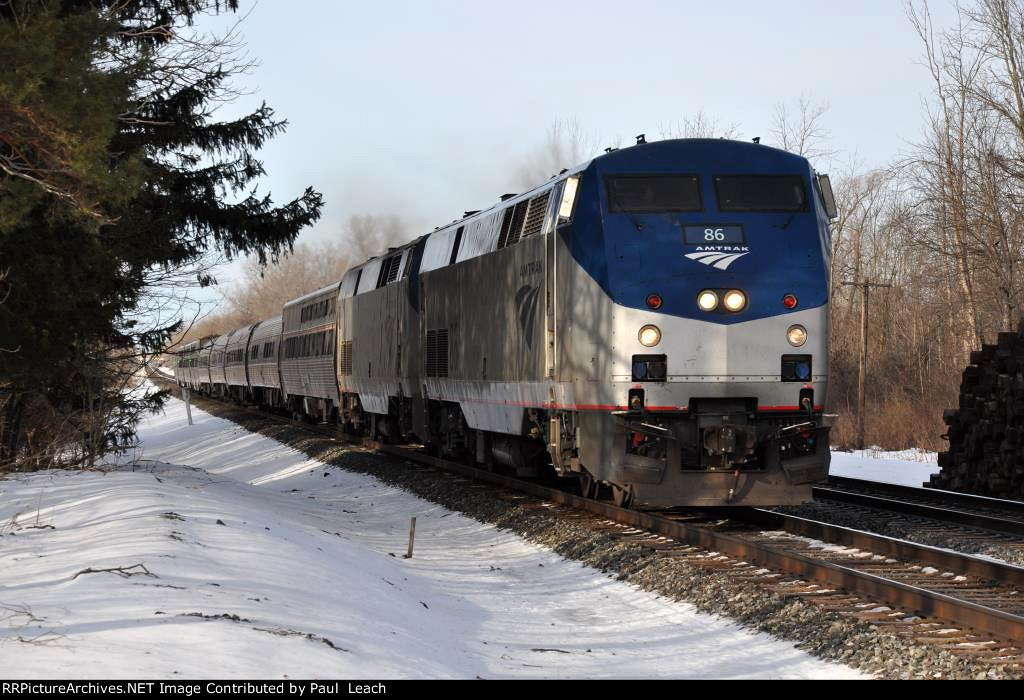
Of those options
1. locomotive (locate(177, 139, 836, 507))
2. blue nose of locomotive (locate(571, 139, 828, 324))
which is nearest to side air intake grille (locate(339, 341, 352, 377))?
locomotive (locate(177, 139, 836, 507))

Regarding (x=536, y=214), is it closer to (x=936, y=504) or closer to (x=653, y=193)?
(x=653, y=193)

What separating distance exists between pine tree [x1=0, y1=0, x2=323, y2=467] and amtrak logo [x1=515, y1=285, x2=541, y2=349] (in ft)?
14.8

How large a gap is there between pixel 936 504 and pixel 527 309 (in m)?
5.85

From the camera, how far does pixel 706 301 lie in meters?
11.5

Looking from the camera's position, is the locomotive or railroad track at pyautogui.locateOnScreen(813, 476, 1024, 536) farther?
railroad track at pyautogui.locateOnScreen(813, 476, 1024, 536)

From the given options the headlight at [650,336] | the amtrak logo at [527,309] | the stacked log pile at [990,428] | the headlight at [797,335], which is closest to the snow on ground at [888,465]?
the stacked log pile at [990,428]

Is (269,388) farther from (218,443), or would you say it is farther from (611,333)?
(611,333)

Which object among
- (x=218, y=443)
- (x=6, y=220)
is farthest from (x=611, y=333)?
(x=218, y=443)

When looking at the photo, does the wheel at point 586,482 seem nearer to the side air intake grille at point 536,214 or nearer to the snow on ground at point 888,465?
the side air intake grille at point 536,214

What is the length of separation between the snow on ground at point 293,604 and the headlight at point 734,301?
299 centimetres

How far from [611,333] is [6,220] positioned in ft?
19.3

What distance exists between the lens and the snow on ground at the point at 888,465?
2092 centimetres

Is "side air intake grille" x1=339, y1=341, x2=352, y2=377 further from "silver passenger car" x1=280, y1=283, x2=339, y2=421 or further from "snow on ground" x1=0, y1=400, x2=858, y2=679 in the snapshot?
"snow on ground" x1=0, y1=400, x2=858, y2=679

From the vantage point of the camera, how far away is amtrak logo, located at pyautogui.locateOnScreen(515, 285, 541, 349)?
537 inches
